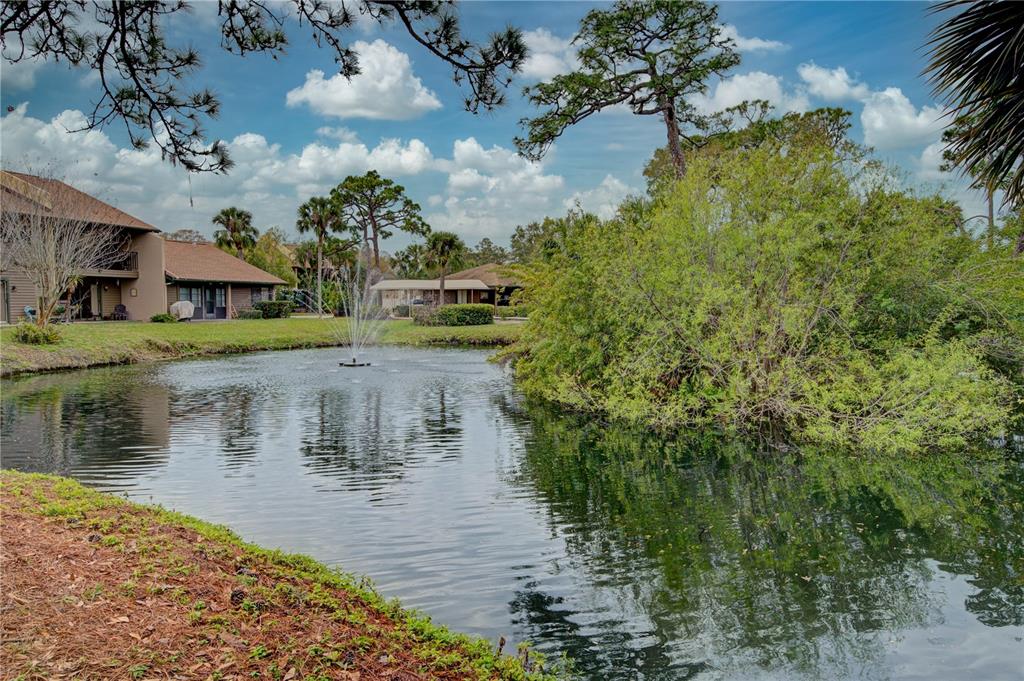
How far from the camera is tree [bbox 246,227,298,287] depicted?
55.6m

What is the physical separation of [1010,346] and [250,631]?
13.7 meters

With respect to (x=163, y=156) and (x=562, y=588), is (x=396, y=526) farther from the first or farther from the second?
(x=163, y=156)

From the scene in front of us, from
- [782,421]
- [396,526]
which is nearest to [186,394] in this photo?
[396,526]

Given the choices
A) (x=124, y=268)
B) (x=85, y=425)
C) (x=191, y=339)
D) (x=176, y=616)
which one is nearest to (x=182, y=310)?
(x=124, y=268)

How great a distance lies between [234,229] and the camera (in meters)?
52.5

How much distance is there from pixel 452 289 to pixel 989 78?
166 ft

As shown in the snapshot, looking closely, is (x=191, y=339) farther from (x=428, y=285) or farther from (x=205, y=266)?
(x=428, y=285)

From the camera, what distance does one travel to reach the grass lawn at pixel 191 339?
25.0 metres

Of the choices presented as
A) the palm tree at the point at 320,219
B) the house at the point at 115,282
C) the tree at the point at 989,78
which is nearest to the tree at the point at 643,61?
the tree at the point at 989,78

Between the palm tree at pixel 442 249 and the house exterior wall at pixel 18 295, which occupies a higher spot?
the palm tree at pixel 442 249

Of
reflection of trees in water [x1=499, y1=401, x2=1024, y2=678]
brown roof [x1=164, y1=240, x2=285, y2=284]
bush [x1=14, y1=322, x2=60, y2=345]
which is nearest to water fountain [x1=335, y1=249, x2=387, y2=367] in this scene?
brown roof [x1=164, y1=240, x2=285, y2=284]

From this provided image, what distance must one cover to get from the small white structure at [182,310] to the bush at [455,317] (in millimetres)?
12458

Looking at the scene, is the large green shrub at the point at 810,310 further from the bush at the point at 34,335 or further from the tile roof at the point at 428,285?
the tile roof at the point at 428,285

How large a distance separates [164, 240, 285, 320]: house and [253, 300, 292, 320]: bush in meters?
1.31
